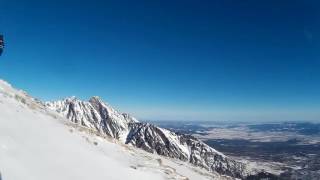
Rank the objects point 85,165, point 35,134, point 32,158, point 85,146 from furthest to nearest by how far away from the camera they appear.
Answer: point 85,146, point 35,134, point 85,165, point 32,158

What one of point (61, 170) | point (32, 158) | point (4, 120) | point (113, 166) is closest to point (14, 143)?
point (32, 158)

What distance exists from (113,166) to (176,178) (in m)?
9.31

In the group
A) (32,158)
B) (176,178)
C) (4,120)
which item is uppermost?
(4,120)

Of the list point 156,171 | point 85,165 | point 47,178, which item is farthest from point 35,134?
point 156,171

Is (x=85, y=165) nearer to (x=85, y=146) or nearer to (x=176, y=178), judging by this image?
(x=85, y=146)

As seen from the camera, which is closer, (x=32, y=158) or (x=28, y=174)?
(x=28, y=174)

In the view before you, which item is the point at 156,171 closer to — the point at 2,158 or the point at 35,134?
the point at 35,134

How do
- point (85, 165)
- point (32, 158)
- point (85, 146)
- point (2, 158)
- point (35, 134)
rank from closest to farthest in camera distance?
point (2, 158) → point (32, 158) → point (85, 165) → point (35, 134) → point (85, 146)

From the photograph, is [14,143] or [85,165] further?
[85,165]

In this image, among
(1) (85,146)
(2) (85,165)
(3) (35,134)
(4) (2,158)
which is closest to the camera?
(4) (2,158)

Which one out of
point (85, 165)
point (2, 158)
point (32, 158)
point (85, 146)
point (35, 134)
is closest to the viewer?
point (2, 158)

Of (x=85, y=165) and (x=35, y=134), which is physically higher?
(x=35, y=134)

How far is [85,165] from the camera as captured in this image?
36438 millimetres

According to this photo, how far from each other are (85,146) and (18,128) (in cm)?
976
